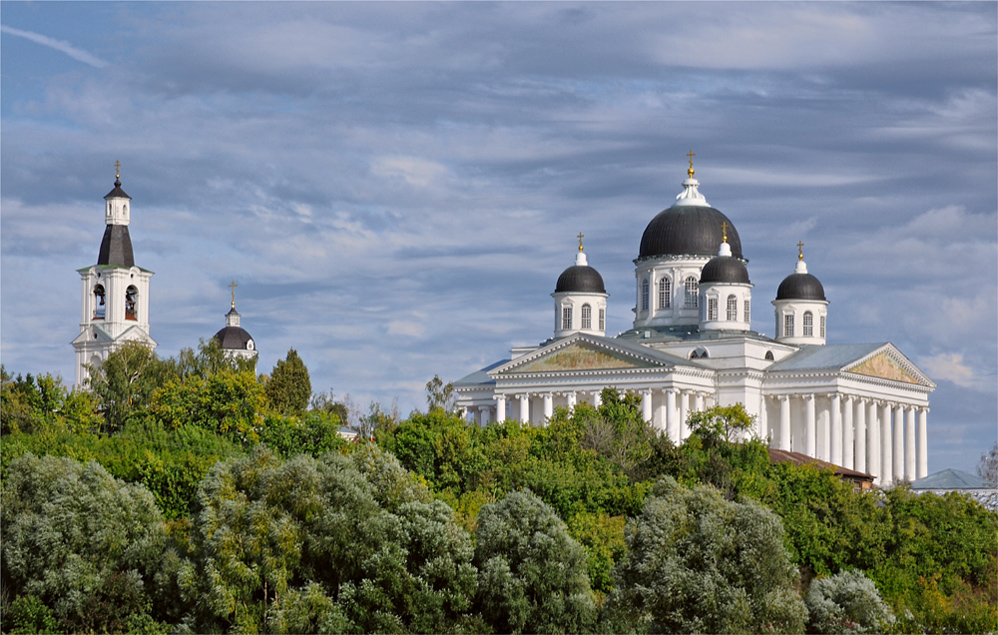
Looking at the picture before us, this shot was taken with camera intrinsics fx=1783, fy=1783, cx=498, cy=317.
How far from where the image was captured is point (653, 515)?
39.6 meters

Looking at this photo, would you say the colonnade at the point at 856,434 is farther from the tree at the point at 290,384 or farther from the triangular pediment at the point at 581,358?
the tree at the point at 290,384

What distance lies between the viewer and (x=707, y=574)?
37.7 meters

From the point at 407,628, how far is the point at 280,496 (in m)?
4.53

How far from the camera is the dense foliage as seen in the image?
37.8 m

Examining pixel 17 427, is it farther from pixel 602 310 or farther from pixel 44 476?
pixel 602 310

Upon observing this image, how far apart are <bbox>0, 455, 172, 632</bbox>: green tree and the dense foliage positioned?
49mm

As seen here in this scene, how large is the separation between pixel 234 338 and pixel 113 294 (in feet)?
56.1

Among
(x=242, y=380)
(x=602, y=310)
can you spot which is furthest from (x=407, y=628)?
(x=602, y=310)

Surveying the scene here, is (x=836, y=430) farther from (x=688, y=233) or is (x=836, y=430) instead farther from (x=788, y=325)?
(x=688, y=233)

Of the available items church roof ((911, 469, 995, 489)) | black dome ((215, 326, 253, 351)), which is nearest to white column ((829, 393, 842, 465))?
church roof ((911, 469, 995, 489))

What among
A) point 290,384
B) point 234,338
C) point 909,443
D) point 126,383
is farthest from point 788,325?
point 234,338

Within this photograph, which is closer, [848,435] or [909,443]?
[848,435]

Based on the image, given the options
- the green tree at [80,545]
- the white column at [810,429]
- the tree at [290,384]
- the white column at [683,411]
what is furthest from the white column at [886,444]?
the green tree at [80,545]

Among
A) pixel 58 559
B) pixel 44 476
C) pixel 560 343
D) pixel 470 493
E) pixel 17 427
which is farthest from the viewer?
pixel 560 343
